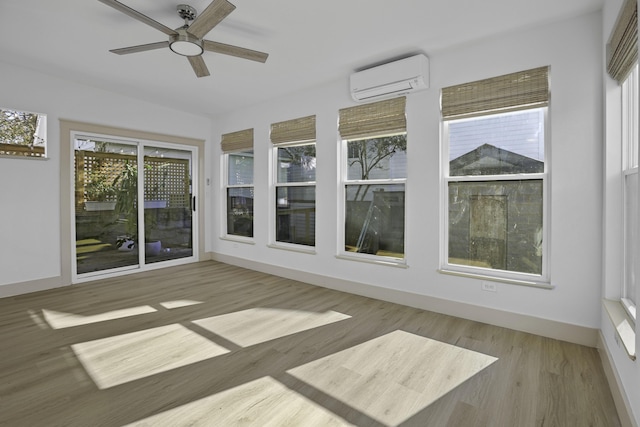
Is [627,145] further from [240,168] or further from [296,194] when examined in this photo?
[240,168]

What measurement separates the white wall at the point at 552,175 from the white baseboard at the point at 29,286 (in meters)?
3.47

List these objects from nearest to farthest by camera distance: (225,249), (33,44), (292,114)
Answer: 1. (33,44)
2. (292,114)
3. (225,249)

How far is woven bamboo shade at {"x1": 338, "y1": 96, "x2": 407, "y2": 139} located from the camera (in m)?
3.55

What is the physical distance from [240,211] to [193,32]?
3.40 m

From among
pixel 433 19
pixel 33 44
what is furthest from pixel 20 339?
pixel 433 19

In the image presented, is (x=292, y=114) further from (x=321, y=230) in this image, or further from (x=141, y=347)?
(x=141, y=347)

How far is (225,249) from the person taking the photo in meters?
5.84

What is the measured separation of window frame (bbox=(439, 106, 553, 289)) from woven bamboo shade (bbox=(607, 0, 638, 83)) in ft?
1.92

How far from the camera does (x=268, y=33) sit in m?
2.98

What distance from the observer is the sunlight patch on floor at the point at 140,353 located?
7.08 feet

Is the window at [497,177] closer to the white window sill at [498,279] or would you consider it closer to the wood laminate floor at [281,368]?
the white window sill at [498,279]

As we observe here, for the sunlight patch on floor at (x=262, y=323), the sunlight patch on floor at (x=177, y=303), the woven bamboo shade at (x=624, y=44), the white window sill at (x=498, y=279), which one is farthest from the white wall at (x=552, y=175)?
the sunlight patch on floor at (x=177, y=303)

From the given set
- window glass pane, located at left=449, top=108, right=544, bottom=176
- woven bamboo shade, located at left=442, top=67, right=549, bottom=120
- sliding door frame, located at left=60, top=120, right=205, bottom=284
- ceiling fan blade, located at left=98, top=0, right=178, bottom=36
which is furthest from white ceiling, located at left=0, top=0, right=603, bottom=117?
window glass pane, located at left=449, top=108, right=544, bottom=176

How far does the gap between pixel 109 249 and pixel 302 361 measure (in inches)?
157
